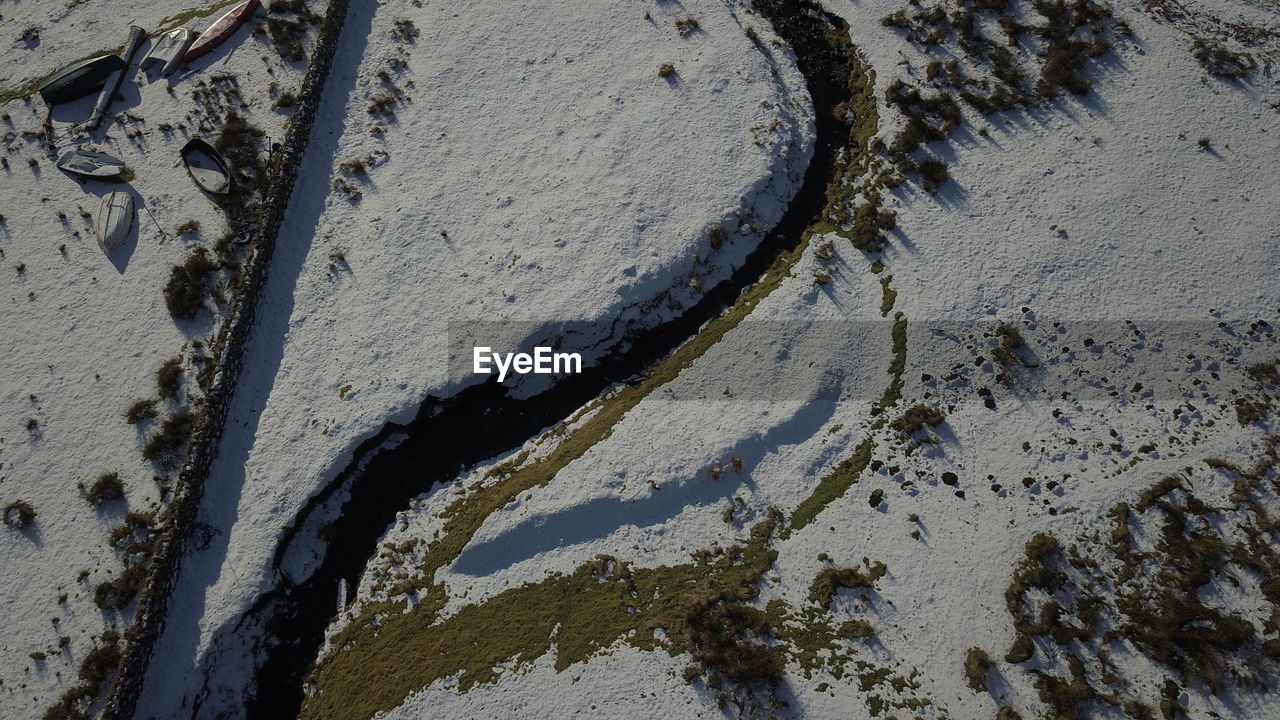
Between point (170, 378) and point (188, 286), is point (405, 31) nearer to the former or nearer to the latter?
point (188, 286)

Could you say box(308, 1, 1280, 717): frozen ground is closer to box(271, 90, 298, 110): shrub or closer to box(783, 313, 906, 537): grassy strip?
box(783, 313, 906, 537): grassy strip

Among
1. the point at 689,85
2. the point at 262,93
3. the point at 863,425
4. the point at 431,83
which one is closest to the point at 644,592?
the point at 863,425

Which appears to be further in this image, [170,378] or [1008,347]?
[170,378]

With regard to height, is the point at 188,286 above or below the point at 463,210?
above

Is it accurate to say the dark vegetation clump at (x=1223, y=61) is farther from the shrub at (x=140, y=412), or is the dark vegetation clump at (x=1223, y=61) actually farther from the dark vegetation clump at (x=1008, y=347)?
the shrub at (x=140, y=412)

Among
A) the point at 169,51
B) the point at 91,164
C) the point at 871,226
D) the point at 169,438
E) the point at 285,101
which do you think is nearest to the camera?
the point at 169,438

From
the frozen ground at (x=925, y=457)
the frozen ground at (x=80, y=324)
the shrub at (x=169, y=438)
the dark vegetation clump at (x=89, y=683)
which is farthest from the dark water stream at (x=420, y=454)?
the shrub at (x=169, y=438)

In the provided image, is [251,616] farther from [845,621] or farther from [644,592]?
[845,621]

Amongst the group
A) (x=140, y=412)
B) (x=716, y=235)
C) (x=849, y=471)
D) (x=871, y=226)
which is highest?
(x=140, y=412)

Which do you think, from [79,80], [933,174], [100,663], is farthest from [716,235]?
[79,80]
